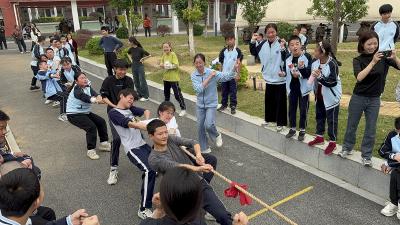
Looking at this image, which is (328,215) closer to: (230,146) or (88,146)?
(230,146)

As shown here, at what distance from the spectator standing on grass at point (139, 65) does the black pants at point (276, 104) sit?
473cm

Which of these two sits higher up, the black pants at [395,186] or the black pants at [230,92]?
the black pants at [230,92]

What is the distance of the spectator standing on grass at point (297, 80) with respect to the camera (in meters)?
5.83

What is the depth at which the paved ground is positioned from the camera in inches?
186

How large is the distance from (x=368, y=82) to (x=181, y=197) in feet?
12.6

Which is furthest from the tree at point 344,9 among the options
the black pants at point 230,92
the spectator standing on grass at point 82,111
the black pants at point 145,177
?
the black pants at point 145,177

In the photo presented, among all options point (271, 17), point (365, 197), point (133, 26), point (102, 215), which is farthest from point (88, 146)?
point (271, 17)

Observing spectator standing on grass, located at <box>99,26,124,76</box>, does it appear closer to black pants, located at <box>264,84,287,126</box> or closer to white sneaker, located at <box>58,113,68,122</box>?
white sneaker, located at <box>58,113,68,122</box>

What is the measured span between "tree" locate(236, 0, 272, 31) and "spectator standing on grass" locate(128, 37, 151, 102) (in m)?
9.79

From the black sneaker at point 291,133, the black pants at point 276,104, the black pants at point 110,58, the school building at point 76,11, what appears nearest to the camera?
the black sneaker at point 291,133

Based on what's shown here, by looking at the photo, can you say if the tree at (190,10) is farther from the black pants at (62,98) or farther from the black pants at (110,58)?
the black pants at (62,98)

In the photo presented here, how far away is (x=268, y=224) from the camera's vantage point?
14.9ft

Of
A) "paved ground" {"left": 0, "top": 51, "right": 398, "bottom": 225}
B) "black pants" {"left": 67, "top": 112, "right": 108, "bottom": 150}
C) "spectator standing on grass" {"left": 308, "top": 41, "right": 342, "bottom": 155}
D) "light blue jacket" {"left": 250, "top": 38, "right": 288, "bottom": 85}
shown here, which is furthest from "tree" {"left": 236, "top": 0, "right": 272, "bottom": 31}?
"spectator standing on grass" {"left": 308, "top": 41, "right": 342, "bottom": 155}

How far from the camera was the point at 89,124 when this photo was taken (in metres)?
6.77
